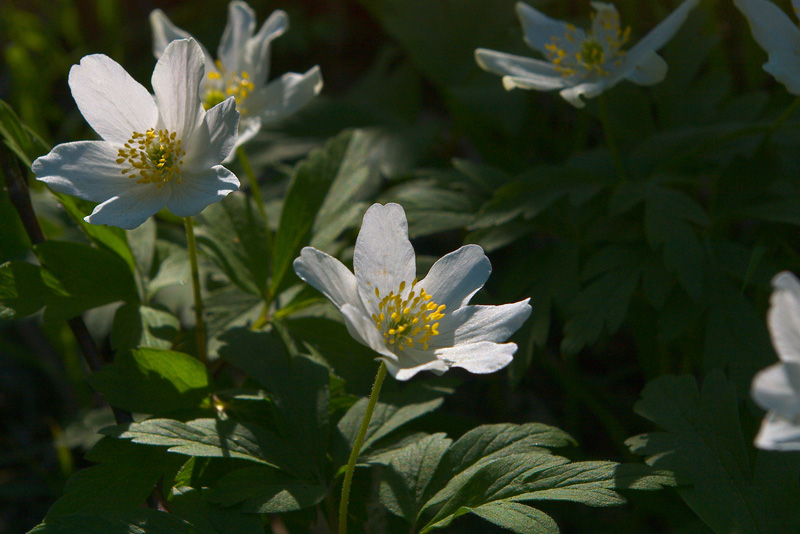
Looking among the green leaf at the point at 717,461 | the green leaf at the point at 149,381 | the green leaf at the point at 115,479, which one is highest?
the green leaf at the point at 149,381

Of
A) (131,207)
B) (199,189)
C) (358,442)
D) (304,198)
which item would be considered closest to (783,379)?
(358,442)

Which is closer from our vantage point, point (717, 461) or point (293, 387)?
point (717, 461)

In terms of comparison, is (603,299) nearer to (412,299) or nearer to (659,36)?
(412,299)

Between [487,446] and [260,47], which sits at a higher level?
[260,47]

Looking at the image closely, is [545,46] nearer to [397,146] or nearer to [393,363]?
[397,146]

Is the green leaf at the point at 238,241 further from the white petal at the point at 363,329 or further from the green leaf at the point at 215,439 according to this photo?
the white petal at the point at 363,329

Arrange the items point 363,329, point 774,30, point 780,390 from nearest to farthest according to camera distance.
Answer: point 780,390 < point 363,329 < point 774,30

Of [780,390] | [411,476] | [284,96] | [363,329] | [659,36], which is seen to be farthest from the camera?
[284,96]

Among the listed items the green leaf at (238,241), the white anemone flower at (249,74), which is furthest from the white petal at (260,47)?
the green leaf at (238,241)
